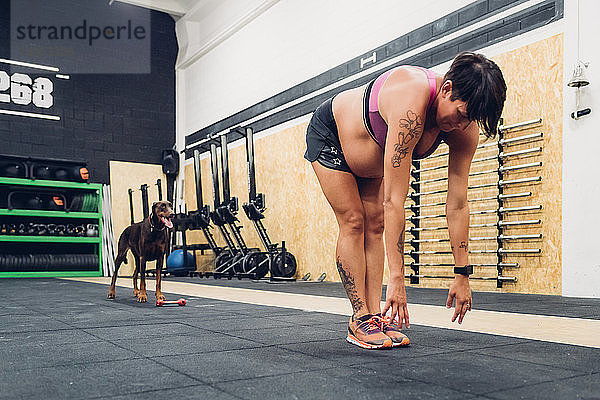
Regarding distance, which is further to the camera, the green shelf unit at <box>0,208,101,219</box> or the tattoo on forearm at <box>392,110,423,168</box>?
the green shelf unit at <box>0,208,101,219</box>

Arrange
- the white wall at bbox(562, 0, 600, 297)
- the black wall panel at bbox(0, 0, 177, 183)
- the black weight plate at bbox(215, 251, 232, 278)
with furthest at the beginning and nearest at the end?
the black wall panel at bbox(0, 0, 177, 183)
the black weight plate at bbox(215, 251, 232, 278)
the white wall at bbox(562, 0, 600, 297)

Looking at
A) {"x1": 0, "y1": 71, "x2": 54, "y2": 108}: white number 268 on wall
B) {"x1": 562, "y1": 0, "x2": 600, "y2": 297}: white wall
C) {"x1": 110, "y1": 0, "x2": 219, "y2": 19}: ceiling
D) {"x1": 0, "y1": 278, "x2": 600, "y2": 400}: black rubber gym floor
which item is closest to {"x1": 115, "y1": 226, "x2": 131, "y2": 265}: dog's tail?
{"x1": 0, "y1": 278, "x2": 600, "y2": 400}: black rubber gym floor

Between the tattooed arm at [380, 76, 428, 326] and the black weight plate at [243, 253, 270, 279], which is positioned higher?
the tattooed arm at [380, 76, 428, 326]

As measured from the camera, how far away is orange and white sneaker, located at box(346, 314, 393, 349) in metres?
1.96

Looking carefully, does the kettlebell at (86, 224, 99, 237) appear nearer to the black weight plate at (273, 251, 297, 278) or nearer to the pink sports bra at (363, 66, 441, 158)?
the black weight plate at (273, 251, 297, 278)

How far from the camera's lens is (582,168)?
14.0 feet

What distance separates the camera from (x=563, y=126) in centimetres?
445

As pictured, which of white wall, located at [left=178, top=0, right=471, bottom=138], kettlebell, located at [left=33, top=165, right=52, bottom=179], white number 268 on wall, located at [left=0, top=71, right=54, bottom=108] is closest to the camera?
white wall, located at [left=178, top=0, right=471, bottom=138]

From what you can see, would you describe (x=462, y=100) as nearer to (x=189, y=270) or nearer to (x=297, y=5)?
(x=297, y=5)

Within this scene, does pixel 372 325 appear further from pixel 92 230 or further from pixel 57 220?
pixel 57 220

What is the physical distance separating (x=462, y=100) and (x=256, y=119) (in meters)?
7.09

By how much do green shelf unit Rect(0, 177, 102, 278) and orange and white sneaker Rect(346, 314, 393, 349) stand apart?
7.65 meters

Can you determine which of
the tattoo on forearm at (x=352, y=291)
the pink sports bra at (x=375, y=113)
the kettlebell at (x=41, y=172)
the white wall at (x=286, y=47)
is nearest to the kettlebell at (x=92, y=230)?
the kettlebell at (x=41, y=172)

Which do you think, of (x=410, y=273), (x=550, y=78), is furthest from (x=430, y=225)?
(x=550, y=78)
